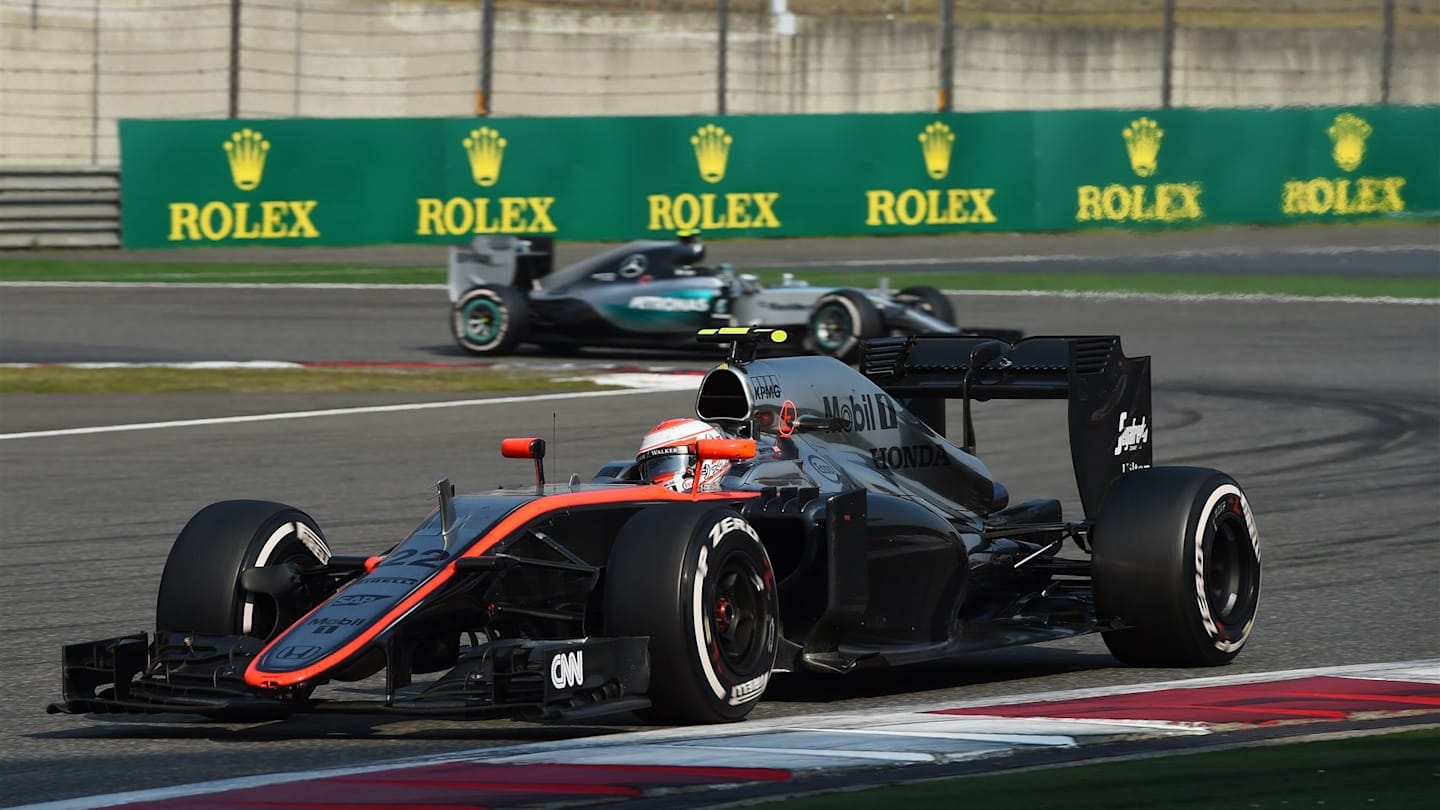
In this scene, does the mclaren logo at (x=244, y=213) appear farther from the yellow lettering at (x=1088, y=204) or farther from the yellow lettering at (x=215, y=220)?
the yellow lettering at (x=1088, y=204)

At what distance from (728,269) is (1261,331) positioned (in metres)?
5.95

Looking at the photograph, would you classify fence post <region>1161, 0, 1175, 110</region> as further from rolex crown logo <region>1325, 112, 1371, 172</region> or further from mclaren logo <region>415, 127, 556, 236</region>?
mclaren logo <region>415, 127, 556, 236</region>

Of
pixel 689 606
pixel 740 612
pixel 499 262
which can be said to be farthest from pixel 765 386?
pixel 499 262

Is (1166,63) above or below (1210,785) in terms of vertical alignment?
above

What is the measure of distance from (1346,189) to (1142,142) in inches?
143

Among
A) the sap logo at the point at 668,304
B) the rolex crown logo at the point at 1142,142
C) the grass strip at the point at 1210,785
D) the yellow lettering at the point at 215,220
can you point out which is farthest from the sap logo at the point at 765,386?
the rolex crown logo at the point at 1142,142

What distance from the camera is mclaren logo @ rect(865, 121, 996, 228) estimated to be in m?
34.1

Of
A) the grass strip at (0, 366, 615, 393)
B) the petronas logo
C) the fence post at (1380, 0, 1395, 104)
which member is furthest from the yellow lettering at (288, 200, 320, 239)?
the fence post at (1380, 0, 1395, 104)

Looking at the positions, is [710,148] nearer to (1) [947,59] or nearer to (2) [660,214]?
(2) [660,214]

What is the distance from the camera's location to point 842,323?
20.3 metres

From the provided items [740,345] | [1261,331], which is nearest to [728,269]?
[1261,331]

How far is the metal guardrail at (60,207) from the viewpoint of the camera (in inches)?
1217

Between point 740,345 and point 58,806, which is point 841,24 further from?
point 58,806

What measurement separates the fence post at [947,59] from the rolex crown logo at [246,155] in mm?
10214
